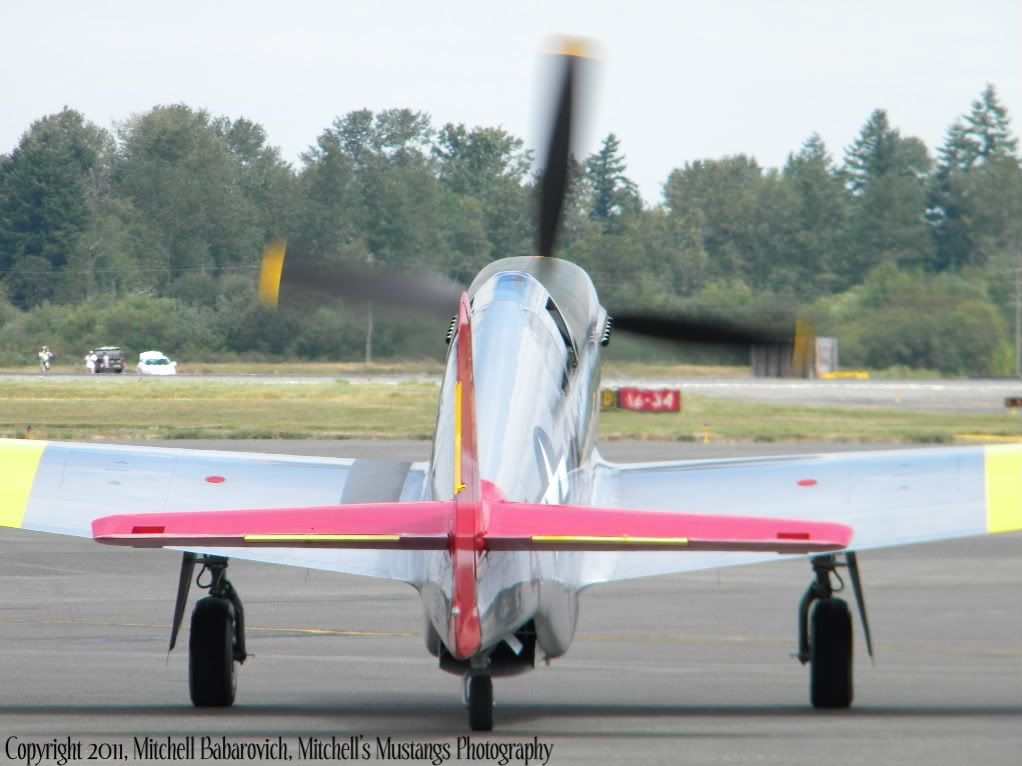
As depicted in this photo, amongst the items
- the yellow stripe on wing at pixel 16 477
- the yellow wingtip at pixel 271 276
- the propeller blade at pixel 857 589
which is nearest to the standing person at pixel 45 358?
the yellow wingtip at pixel 271 276

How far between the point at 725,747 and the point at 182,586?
11.6ft

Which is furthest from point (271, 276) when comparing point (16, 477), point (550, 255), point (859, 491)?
point (859, 491)

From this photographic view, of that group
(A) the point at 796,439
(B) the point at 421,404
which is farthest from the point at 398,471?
(B) the point at 421,404

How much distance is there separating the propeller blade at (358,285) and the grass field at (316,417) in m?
22.5

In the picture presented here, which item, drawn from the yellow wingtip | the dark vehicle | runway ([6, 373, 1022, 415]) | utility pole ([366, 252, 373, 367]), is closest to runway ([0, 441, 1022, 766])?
the yellow wingtip

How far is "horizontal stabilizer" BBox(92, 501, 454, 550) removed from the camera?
7383 millimetres

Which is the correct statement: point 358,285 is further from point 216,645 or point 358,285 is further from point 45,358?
point 45,358

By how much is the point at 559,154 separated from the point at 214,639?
506cm

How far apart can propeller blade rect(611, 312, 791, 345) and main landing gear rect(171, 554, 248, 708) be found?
4220 millimetres

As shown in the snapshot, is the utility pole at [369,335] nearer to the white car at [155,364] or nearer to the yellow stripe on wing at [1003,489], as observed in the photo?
the white car at [155,364]

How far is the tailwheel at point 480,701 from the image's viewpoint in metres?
8.27

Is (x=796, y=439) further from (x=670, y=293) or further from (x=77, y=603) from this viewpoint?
(x=77, y=603)

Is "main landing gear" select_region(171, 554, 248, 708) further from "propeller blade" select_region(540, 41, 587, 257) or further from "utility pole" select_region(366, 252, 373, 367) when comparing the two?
"utility pole" select_region(366, 252, 373, 367)

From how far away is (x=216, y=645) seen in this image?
995 centimetres
